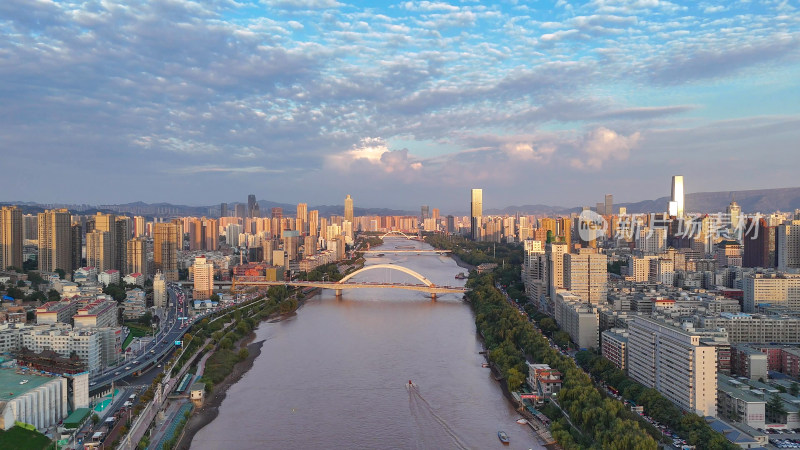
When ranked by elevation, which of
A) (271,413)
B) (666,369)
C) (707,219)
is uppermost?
(707,219)

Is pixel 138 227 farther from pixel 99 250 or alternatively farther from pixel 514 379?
pixel 514 379

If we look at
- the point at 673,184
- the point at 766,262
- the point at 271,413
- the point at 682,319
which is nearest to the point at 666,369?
the point at 682,319

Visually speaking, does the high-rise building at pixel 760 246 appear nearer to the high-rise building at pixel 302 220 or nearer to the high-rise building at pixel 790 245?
the high-rise building at pixel 790 245

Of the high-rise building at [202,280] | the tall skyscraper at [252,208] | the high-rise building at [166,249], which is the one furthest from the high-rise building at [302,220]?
the high-rise building at [202,280]

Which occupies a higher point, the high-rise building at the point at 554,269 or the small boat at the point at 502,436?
the high-rise building at the point at 554,269

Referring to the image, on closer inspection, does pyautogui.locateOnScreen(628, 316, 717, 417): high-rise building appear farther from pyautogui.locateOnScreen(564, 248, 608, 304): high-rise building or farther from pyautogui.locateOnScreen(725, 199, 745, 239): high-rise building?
pyautogui.locateOnScreen(725, 199, 745, 239): high-rise building

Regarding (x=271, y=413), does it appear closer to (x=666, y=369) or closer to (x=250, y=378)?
(x=250, y=378)
